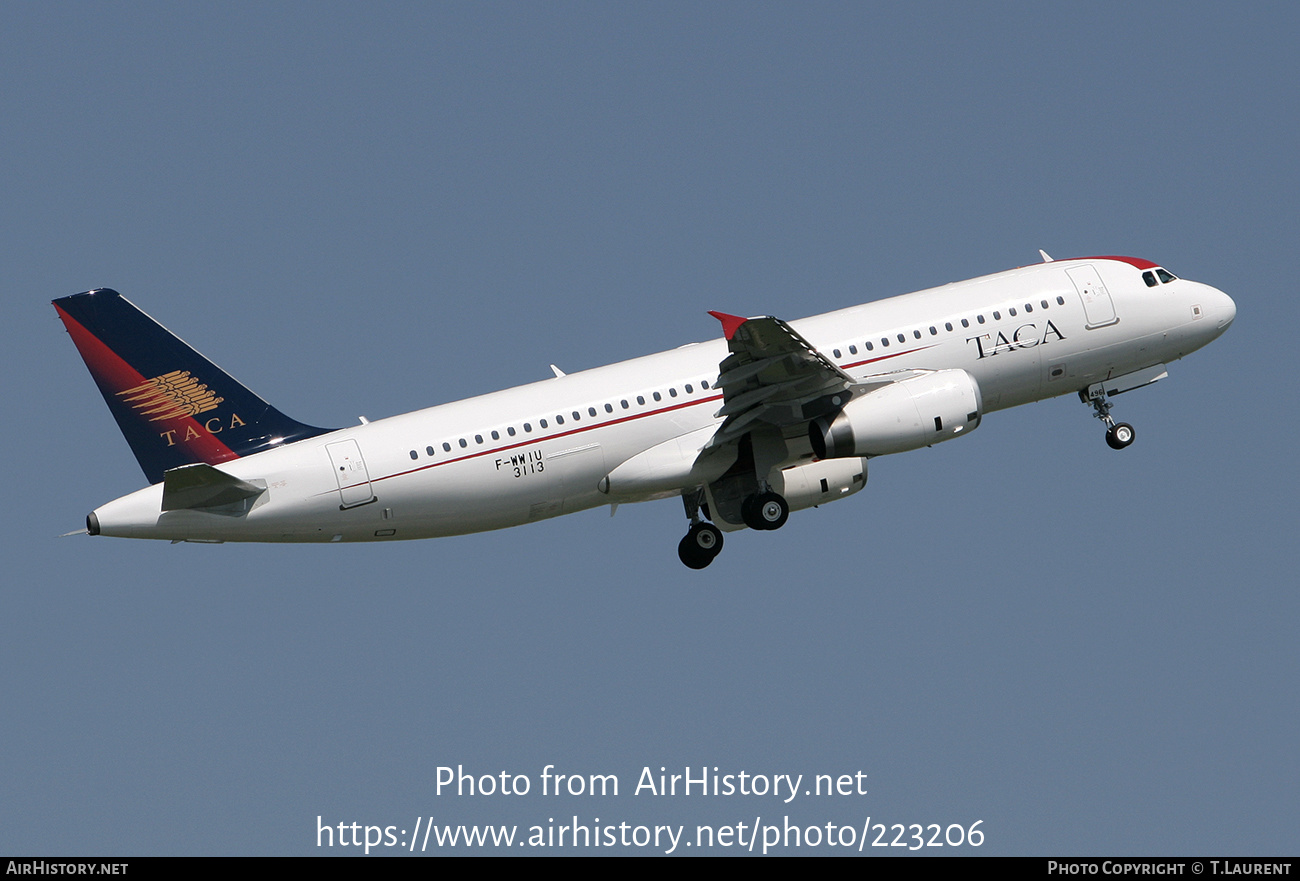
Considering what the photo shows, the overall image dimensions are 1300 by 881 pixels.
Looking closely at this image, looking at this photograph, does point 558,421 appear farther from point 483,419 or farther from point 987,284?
point 987,284

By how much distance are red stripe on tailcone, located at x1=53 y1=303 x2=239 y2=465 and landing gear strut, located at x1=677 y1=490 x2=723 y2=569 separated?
12.6 metres

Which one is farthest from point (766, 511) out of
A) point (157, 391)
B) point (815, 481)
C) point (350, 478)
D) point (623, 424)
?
point (157, 391)

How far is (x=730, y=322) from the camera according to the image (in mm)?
40281

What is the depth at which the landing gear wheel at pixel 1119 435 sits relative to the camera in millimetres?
47906

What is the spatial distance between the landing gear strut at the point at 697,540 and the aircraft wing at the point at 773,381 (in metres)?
3.58

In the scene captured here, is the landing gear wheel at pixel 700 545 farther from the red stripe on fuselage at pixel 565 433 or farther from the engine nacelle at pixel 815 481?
the red stripe on fuselage at pixel 565 433

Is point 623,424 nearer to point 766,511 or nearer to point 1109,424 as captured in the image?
point 766,511

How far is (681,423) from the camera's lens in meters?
43.8

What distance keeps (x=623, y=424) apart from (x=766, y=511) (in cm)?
455

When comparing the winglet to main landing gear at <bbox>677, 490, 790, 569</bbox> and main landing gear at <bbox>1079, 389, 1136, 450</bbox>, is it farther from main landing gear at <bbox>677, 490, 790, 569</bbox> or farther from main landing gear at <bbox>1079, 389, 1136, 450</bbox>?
main landing gear at <bbox>1079, 389, 1136, 450</bbox>

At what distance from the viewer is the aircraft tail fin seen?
136 feet

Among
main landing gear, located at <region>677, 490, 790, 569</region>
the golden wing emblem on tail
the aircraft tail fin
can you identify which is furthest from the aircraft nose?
the golden wing emblem on tail
